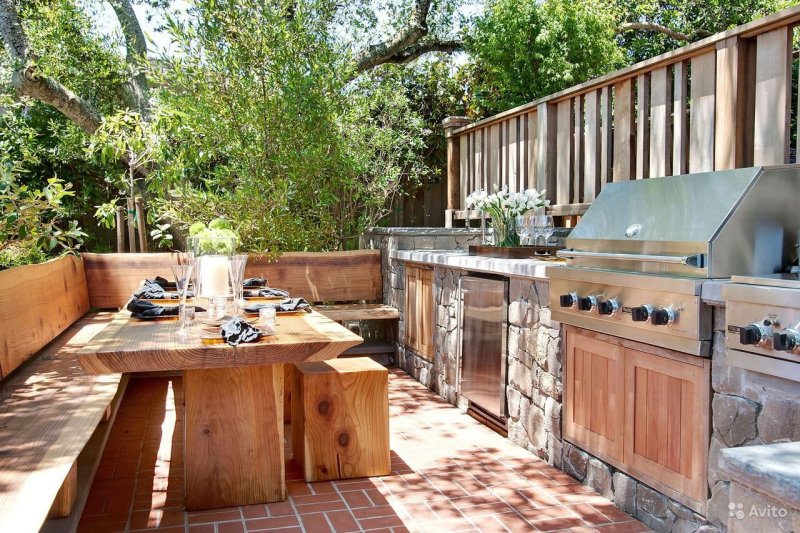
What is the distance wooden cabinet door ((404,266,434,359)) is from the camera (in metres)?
5.44

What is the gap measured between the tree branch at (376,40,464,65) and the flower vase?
480 cm

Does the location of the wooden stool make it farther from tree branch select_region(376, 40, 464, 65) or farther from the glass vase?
tree branch select_region(376, 40, 464, 65)

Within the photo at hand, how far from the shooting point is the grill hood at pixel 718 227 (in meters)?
2.58

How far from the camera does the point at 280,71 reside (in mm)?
5688

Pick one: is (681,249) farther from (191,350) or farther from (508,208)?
(508,208)

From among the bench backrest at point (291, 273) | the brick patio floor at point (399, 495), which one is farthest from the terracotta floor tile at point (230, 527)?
the bench backrest at point (291, 273)

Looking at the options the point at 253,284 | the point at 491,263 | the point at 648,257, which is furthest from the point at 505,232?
the point at 648,257

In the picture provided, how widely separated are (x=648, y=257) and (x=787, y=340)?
774 millimetres

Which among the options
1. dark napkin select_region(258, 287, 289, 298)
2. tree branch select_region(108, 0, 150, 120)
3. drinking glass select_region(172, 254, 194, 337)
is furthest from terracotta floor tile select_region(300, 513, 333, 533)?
tree branch select_region(108, 0, 150, 120)

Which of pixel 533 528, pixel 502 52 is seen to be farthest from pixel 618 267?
pixel 502 52

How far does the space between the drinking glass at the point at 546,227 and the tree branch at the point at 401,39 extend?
15.8 ft

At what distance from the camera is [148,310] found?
3326 millimetres

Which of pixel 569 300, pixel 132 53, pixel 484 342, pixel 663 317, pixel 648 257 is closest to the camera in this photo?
pixel 663 317

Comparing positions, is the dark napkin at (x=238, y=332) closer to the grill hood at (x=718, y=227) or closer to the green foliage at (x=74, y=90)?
the grill hood at (x=718, y=227)
